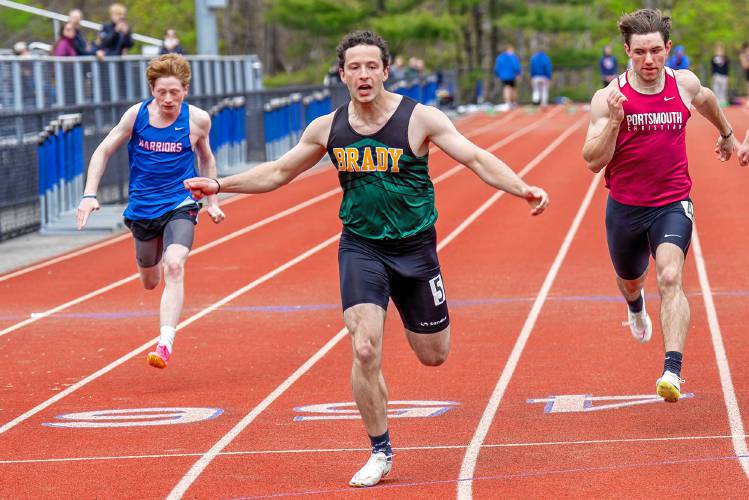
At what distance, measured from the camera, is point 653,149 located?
7602 mm

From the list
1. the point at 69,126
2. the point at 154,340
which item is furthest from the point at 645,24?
the point at 69,126

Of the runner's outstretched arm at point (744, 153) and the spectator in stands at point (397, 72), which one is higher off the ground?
the runner's outstretched arm at point (744, 153)

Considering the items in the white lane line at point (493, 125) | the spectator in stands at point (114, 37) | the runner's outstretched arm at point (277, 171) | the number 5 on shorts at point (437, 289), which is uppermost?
the runner's outstretched arm at point (277, 171)

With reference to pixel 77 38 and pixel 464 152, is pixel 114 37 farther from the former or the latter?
pixel 464 152

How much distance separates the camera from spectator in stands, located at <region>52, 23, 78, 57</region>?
20219mm

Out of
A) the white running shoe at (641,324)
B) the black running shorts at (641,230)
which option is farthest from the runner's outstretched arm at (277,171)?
the white running shoe at (641,324)

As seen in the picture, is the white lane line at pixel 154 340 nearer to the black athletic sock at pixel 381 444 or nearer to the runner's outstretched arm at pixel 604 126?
the black athletic sock at pixel 381 444

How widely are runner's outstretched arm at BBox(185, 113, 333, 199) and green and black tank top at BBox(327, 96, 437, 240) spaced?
0.27 ft

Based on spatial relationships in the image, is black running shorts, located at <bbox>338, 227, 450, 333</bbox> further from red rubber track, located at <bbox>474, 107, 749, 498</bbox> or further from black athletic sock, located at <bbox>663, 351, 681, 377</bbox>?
black athletic sock, located at <bbox>663, 351, 681, 377</bbox>

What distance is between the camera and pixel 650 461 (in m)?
6.36

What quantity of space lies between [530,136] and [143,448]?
2535cm

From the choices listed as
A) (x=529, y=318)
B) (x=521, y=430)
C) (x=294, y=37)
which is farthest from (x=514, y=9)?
(x=521, y=430)

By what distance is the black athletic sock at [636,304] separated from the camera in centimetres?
887

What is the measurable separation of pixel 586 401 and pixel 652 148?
140cm
